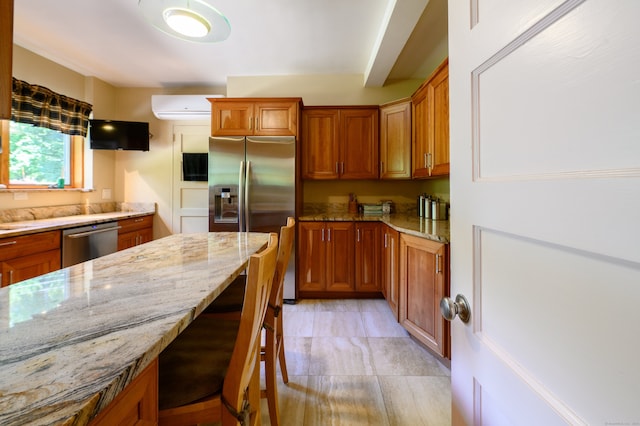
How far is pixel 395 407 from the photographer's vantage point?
150cm

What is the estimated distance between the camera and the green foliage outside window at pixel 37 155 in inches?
109

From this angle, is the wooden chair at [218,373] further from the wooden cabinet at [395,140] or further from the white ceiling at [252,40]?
the wooden cabinet at [395,140]

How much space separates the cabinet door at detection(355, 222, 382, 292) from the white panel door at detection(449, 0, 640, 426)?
2269 mm

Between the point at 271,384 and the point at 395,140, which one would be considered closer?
the point at 271,384

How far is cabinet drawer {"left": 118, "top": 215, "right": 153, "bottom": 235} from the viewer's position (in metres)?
3.21

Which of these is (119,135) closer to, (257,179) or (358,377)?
(257,179)

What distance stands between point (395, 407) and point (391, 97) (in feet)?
10.8

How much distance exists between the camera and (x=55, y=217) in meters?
3.06

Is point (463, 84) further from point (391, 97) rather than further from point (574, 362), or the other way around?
point (391, 97)

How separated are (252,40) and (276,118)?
30.6 inches

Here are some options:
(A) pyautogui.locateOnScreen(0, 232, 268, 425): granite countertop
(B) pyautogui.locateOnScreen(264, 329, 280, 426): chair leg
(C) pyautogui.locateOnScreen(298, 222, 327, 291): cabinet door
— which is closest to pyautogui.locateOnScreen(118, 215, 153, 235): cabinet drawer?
(C) pyautogui.locateOnScreen(298, 222, 327, 291): cabinet door

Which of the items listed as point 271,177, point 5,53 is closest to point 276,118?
point 271,177

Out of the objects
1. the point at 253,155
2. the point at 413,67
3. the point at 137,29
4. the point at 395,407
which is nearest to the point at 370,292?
the point at 395,407

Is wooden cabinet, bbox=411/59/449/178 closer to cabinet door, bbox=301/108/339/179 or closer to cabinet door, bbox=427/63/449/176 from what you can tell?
cabinet door, bbox=427/63/449/176
